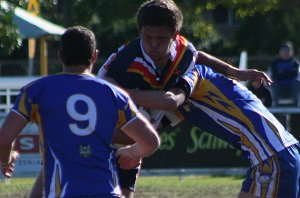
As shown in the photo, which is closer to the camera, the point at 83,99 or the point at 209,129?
the point at 83,99

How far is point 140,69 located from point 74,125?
116 centimetres

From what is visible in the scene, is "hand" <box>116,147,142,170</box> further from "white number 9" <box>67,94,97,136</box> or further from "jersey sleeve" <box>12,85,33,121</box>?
"jersey sleeve" <box>12,85,33,121</box>

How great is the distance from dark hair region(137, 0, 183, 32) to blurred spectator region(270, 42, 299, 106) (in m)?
10.6

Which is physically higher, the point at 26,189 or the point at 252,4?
the point at 252,4

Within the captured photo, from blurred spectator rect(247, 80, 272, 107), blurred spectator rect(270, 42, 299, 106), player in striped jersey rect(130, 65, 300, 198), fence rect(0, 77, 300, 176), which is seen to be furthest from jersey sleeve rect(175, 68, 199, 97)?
blurred spectator rect(270, 42, 299, 106)

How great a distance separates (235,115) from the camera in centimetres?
661

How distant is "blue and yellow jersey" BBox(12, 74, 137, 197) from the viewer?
16.8 ft

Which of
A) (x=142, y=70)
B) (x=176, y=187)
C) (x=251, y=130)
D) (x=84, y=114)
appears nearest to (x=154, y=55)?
(x=142, y=70)

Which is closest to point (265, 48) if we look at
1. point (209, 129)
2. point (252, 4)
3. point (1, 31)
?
point (252, 4)

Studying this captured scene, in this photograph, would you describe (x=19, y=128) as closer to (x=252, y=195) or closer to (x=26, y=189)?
(x=252, y=195)

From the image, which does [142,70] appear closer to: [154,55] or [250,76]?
[154,55]

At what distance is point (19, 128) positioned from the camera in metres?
5.13

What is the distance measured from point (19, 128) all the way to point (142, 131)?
643mm

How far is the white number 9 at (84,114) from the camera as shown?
5.14 meters
